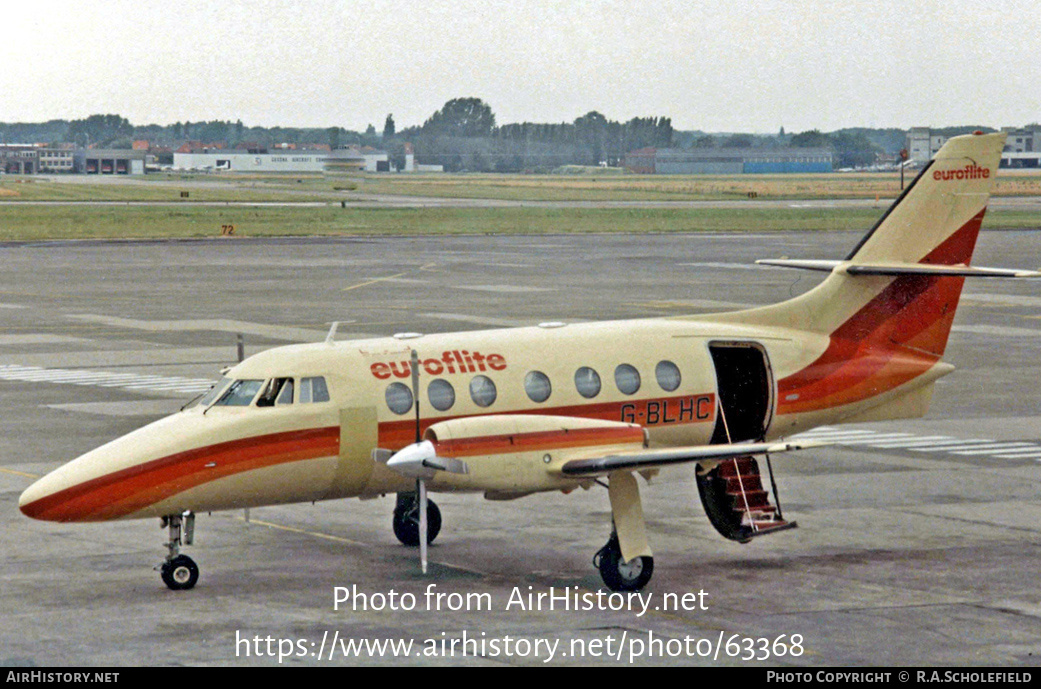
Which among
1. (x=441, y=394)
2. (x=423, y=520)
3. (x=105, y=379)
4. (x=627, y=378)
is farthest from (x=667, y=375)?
(x=105, y=379)

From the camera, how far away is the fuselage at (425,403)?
2023 cm

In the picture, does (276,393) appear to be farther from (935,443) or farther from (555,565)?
(935,443)

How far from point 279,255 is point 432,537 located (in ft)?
223

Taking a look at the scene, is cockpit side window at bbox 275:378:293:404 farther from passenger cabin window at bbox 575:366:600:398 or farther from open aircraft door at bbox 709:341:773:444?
A: open aircraft door at bbox 709:341:773:444

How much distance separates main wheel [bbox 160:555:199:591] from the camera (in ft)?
67.5

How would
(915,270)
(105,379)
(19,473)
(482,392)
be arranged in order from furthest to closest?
1. (105,379)
2. (19,473)
3. (915,270)
4. (482,392)

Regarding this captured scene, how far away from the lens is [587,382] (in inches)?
891

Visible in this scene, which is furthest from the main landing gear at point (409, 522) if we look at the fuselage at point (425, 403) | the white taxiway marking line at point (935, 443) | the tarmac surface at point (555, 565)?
the white taxiway marking line at point (935, 443)

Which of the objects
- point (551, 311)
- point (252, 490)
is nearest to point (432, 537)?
point (252, 490)

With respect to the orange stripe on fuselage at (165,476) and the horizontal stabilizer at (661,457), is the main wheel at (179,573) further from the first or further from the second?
the horizontal stabilizer at (661,457)

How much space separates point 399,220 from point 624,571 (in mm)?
112819

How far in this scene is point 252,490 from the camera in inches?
819

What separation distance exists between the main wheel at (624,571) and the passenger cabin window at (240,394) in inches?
205

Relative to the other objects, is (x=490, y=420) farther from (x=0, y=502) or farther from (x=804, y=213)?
(x=804, y=213)
